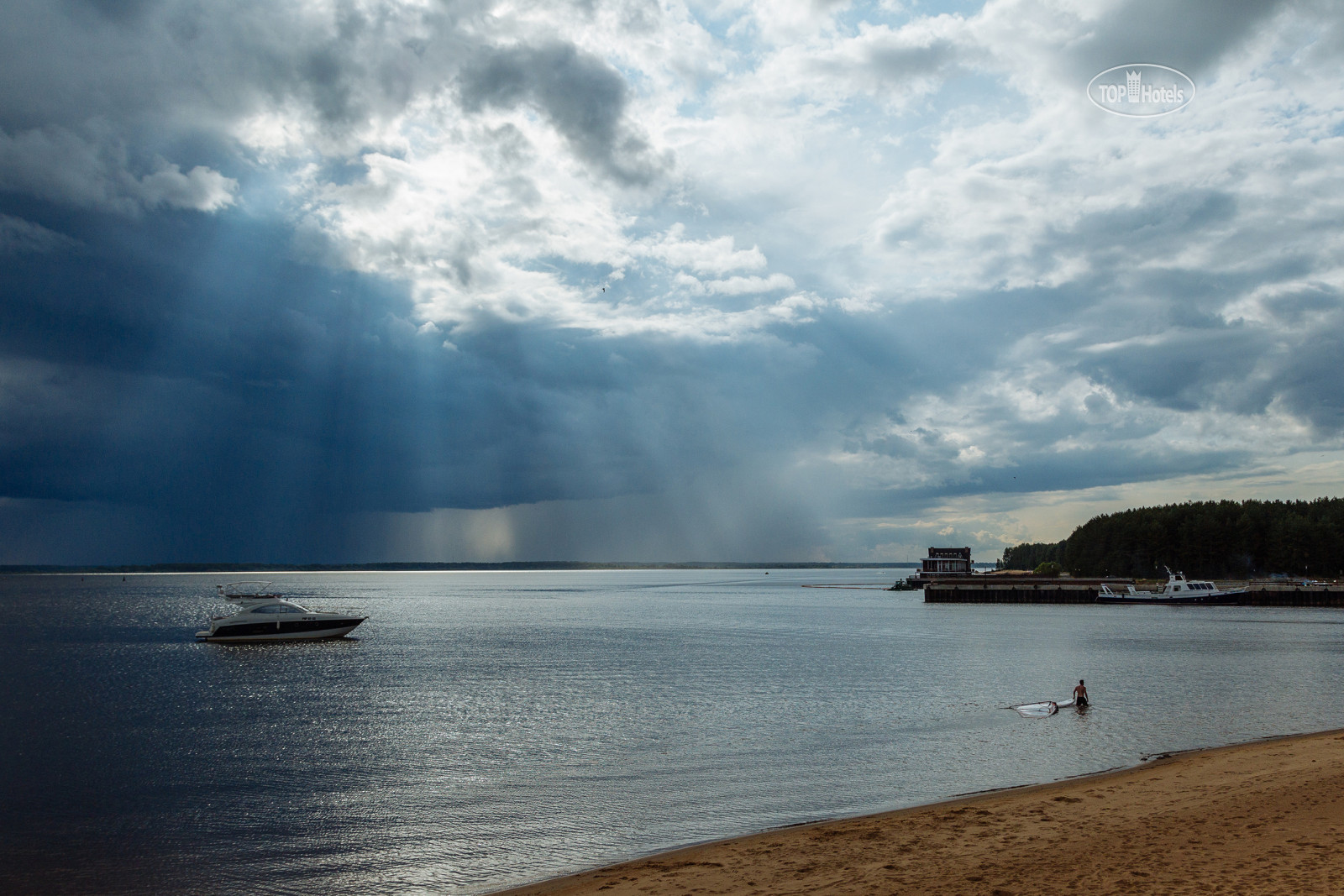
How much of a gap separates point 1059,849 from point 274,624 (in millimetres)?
76449

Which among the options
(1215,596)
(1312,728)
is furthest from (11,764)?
(1215,596)

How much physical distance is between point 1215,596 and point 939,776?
150781 millimetres

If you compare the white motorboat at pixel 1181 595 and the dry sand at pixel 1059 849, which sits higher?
the dry sand at pixel 1059 849

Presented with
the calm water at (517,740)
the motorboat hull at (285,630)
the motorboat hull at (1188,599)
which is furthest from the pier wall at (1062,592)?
the motorboat hull at (285,630)

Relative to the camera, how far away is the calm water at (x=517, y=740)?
20.4 m

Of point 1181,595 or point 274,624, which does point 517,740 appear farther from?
point 1181,595

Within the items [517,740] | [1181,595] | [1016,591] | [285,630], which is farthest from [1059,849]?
[1016,591]

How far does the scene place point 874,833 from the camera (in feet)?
64.2

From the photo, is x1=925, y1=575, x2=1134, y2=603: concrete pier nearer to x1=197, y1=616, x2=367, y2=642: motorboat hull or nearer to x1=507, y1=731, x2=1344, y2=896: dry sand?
x1=197, y1=616, x2=367, y2=642: motorboat hull

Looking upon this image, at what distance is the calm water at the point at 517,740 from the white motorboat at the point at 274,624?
196 centimetres

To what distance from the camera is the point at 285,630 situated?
3081 inches

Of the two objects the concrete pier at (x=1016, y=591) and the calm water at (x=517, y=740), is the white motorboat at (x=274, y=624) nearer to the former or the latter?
the calm water at (x=517, y=740)

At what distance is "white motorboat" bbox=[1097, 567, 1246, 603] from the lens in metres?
147

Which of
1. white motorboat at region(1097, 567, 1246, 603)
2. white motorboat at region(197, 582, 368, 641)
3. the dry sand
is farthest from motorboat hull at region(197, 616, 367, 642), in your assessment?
white motorboat at region(1097, 567, 1246, 603)
